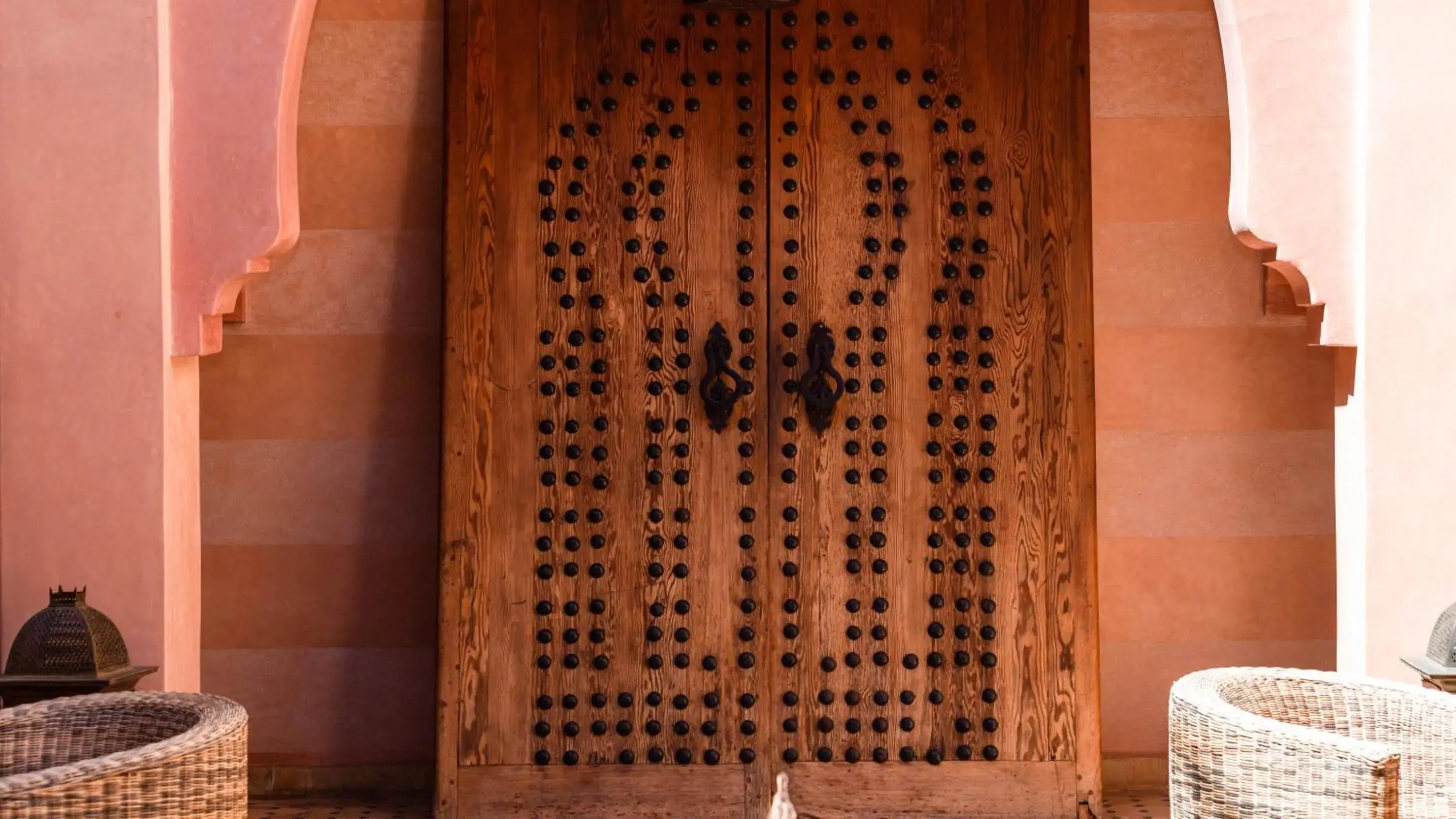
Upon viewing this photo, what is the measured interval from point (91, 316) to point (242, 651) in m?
1.65

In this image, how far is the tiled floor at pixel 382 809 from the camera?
15.1 ft

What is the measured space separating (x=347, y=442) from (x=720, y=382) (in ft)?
4.75

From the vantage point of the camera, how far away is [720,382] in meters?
4.39

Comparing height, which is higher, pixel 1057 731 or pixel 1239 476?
pixel 1239 476

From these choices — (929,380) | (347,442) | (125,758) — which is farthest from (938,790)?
(125,758)

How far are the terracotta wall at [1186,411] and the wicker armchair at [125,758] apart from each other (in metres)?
3.14

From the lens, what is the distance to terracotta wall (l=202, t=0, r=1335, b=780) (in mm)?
4930

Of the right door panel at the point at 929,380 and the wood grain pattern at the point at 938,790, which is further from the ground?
the right door panel at the point at 929,380

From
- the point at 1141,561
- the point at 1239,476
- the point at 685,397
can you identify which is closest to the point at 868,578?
the point at 685,397

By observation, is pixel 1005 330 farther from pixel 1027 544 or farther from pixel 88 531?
pixel 88 531

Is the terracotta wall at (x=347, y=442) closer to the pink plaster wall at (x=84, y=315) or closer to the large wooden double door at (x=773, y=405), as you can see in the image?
the large wooden double door at (x=773, y=405)

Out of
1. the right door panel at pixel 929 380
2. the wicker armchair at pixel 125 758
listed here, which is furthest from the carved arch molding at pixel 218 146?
the right door panel at pixel 929 380

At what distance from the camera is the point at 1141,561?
16.5 ft

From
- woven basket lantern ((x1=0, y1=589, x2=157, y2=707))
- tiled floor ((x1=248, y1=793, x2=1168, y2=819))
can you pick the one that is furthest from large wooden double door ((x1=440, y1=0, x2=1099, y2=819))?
woven basket lantern ((x1=0, y1=589, x2=157, y2=707))
